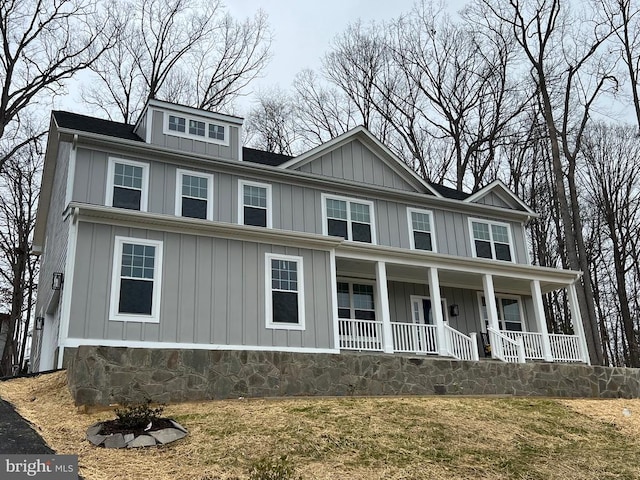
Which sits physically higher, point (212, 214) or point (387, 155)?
point (387, 155)

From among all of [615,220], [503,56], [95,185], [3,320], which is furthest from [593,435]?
[3,320]

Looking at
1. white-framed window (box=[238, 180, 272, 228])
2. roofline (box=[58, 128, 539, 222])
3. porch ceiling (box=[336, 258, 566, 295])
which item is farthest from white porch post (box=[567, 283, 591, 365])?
white-framed window (box=[238, 180, 272, 228])

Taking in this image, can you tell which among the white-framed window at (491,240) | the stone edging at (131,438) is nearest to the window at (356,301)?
the white-framed window at (491,240)

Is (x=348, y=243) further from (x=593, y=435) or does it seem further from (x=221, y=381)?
(x=593, y=435)

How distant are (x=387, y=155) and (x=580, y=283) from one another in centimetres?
764

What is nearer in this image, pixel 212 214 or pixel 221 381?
pixel 221 381

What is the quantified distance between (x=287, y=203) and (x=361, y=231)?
7.36 feet

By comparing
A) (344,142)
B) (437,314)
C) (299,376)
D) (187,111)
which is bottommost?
(299,376)

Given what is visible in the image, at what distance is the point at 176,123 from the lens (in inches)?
567

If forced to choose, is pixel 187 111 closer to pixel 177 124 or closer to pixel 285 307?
pixel 177 124

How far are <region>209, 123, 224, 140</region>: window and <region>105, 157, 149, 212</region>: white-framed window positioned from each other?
6.87 feet

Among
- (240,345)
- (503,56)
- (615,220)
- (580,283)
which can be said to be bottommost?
(240,345)

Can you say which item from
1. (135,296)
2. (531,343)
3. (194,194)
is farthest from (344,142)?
(135,296)

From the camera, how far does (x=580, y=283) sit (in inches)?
715
